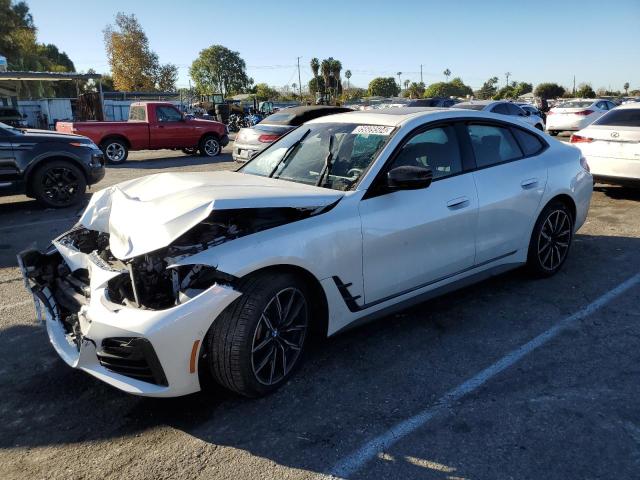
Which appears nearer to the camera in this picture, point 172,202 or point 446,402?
point 446,402

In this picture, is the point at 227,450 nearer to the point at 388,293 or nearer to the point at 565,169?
the point at 388,293

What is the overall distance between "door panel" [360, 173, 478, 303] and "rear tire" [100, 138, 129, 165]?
1352 cm

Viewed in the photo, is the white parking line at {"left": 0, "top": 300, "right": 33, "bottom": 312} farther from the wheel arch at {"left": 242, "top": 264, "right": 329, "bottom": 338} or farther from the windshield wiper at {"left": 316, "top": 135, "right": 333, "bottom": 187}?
the windshield wiper at {"left": 316, "top": 135, "right": 333, "bottom": 187}

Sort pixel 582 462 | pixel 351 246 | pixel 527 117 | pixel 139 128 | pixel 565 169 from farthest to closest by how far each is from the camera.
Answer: pixel 527 117 → pixel 139 128 → pixel 565 169 → pixel 351 246 → pixel 582 462

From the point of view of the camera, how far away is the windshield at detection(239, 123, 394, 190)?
12.1 feet

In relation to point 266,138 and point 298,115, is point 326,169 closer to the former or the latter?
point 266,138

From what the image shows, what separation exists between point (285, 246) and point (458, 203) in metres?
1.57

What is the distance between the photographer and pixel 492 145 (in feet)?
14.6

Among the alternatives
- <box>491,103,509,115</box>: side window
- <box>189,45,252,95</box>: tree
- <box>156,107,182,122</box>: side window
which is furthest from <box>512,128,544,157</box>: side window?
<box>189,45,252,95</box>: tree

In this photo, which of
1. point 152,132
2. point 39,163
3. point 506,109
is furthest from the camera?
point 506,109

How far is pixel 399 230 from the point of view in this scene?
3504 mm

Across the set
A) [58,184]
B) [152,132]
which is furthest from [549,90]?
[58,184]

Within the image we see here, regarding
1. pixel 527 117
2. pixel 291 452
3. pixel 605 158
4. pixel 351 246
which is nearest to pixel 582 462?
pixel 291 452

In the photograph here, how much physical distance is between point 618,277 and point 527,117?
14328 mm
